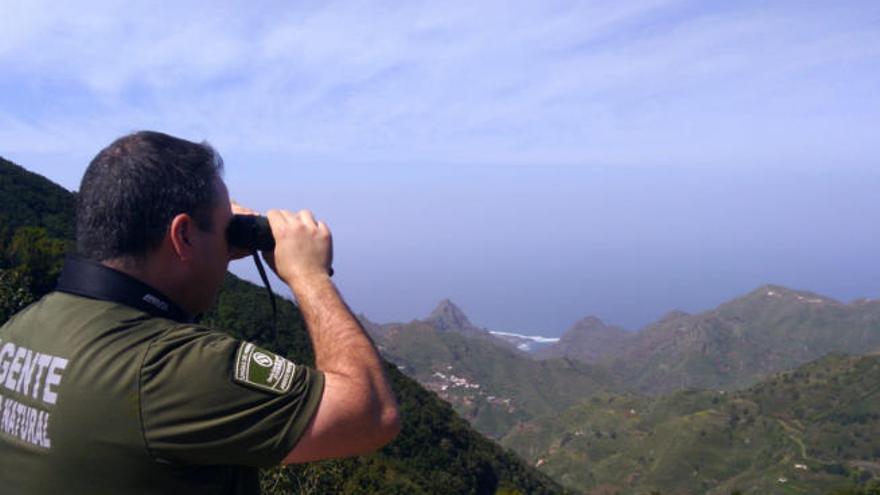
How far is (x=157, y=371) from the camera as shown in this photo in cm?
159

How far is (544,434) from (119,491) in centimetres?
10996

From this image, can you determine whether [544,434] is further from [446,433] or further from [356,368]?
[356,368]

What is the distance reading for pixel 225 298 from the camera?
29.0 metres

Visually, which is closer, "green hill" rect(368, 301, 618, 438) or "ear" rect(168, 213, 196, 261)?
"ear" rect(168, 213, 196, 261)

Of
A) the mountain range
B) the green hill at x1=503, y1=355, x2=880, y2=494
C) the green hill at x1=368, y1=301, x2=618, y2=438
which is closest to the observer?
the mountain range

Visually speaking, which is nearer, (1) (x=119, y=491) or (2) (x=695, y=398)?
(1) (x=119, y=491)

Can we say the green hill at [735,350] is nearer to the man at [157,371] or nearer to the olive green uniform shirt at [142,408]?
the man at [157,371]

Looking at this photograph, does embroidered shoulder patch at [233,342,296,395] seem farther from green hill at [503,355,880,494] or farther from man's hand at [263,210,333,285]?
green hill at [503,355,880,494]

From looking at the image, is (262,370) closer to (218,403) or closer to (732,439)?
(218,403)

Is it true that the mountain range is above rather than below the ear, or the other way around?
below

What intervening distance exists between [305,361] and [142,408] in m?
13.5

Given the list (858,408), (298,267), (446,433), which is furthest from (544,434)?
(298,267)

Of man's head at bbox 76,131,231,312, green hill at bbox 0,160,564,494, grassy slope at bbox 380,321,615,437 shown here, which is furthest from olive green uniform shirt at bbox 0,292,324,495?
grassy slope at bbox 380,321,615,437

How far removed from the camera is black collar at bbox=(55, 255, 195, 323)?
172cm
